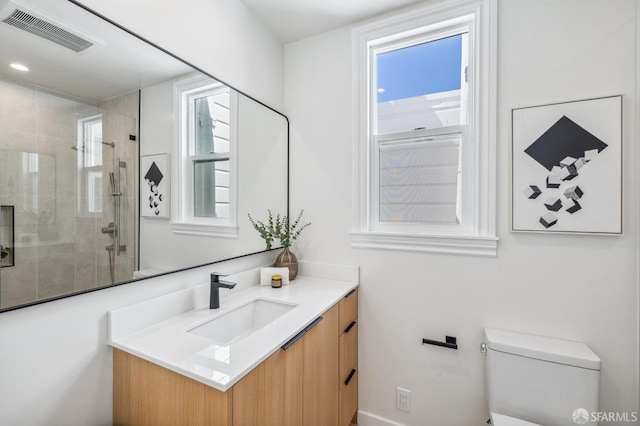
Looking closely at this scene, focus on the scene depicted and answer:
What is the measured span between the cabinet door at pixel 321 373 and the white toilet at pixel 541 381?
2.43 feet

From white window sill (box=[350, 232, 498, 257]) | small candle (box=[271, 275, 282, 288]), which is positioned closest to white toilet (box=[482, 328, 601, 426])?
white window sill (box=[350, 232, 498, 257])

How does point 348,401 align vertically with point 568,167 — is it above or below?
below

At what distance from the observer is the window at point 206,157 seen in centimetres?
133

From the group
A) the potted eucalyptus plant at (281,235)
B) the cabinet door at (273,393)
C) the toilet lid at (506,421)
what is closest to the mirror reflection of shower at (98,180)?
the cabinet door at (273,393)

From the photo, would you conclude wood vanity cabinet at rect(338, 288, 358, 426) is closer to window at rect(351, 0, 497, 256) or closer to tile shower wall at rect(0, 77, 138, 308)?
window at rect(351, 0, 497, 256)

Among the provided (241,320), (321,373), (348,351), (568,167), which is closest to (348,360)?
(348,351)

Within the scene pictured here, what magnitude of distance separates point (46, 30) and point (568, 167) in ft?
6.96

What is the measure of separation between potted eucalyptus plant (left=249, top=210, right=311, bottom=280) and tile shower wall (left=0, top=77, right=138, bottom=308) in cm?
85

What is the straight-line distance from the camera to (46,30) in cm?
89

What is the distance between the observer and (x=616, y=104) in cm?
127

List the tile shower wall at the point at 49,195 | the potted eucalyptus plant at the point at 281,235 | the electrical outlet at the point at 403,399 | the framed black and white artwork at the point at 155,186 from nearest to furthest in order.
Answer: the tile shower wall at the point at 49,195, the framed black and white artwork at the point at 155,186, the electrical outlet at the point at 403,399, the potted eucalyptus plant at the point at 281,235

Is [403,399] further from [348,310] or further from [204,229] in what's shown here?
[204,229]

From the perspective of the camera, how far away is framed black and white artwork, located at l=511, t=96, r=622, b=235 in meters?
1.28

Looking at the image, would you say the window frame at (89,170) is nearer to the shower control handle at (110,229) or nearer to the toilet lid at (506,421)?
the shower control handle at (110,229)
